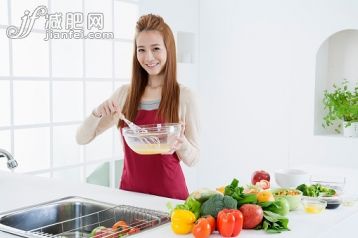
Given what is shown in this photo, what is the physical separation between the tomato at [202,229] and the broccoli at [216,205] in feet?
0.30

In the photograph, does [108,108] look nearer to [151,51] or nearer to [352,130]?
[151,51]

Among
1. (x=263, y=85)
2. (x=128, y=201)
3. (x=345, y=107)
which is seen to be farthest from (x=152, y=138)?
(x=263, y=85)

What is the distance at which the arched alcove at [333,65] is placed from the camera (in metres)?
4.42

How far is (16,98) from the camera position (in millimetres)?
3342

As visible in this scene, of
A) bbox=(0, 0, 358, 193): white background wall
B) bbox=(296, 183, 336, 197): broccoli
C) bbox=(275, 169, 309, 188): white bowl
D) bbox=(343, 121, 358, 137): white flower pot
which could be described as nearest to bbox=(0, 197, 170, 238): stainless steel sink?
bbox=(296, 183, 336, 197): broccoli

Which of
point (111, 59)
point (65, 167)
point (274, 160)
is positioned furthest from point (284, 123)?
point (65, 167)

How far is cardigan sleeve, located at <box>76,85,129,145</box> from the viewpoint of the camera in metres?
2.41

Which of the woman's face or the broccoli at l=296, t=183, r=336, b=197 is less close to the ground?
the woman's face

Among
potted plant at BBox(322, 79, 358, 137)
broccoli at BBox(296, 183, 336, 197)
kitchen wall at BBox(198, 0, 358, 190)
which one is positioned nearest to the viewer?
broccoli at BBox(296, 183, 336, 197)

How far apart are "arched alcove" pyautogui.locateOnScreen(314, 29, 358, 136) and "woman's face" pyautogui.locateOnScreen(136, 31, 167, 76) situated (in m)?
2.49

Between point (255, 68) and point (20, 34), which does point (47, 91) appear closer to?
point (20, 34)

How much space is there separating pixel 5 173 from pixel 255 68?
109 inches

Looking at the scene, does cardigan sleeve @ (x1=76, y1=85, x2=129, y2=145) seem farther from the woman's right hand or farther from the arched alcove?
the arched alcove

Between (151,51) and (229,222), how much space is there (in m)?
1.04
